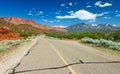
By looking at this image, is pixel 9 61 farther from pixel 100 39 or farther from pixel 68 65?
pixel 100 39

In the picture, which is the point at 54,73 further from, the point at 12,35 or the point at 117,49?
the point at 12,35

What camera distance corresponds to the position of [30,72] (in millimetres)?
8320

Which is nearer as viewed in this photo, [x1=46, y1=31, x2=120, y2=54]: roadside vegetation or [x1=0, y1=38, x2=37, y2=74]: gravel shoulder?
[x1=0, y1=38, x2=37, y2=74]: gravel shoulder

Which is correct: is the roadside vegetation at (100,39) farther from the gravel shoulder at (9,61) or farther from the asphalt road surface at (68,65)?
the gravel shoulder at (9,61)

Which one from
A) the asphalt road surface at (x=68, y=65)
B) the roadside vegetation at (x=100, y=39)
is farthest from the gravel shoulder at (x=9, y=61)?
the roadside vegetation at (x=100, y=39)

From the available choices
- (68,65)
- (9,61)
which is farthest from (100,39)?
(68,65)

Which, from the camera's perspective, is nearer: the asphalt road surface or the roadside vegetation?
the asphalt road surface

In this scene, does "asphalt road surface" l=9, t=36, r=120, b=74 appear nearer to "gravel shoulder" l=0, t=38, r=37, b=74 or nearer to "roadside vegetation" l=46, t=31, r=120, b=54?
"gravel shoulder" l=0, t=38, r=37, b=74

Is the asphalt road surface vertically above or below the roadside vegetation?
above

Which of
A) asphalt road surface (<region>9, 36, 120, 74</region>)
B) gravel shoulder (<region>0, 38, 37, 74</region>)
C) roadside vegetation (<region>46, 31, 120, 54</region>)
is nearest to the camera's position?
asphalt road surface (<region>9, 36, 120, 74</region>)

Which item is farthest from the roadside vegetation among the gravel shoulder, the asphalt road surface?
the gravel shoulder

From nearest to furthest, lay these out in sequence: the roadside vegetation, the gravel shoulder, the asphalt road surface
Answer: the asphalt road surface
the gravel shoulder
the roadside vegetation

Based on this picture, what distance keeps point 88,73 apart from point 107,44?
1689 centimetres

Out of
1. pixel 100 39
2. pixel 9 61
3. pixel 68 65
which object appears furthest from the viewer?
pixel 100 39
